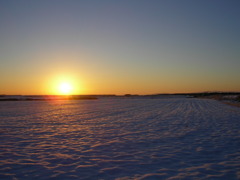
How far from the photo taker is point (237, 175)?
664 cm

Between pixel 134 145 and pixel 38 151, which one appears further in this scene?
pixel 134 145

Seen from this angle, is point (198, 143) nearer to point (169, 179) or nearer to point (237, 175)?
point (237, 175)

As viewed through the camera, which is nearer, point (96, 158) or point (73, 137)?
point (96, 158)

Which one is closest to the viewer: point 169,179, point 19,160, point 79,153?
point 169,179

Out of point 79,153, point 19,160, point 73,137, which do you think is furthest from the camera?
point 73,137

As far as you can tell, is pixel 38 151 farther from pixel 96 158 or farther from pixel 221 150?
pixel 221 150

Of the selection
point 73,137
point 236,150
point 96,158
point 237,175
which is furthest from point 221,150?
point 73,137

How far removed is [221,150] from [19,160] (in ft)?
25.0

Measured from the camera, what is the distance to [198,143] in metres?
10.8

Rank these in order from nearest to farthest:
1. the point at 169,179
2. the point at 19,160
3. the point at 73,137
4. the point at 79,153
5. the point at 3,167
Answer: the point at 169,179 < the point at 3,167 < the point at 19,160 < the point at 79,153 < the point at 73,137

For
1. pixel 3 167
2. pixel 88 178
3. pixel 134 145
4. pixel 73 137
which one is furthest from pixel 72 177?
pixel 73 137

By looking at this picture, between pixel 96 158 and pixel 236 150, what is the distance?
5546 millimetres

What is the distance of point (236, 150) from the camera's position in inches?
371

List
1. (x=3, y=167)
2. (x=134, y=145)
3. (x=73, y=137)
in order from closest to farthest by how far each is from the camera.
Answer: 1. (x=3, y=167)
2. (x=134, y=145)
3. (x=73, y=137)
